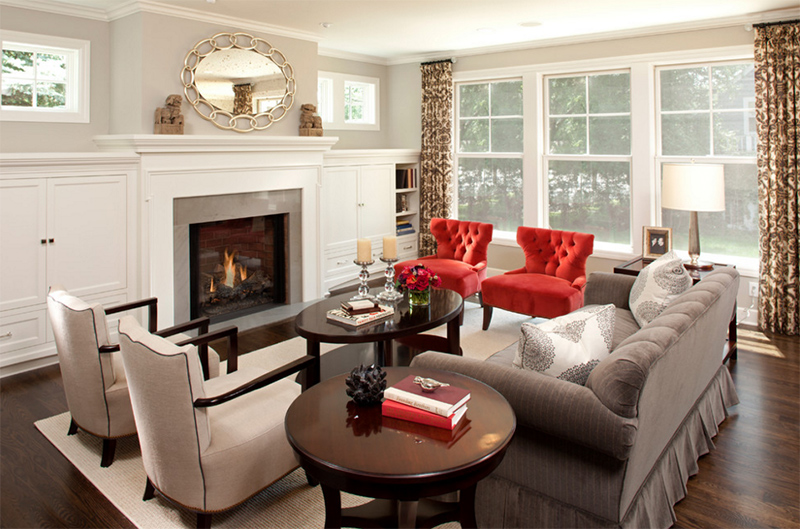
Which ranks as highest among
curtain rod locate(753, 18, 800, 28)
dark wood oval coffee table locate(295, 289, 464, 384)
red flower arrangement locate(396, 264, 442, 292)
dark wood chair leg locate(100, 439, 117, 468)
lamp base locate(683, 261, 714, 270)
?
curtain rod locate(753, 18, 800, 28)

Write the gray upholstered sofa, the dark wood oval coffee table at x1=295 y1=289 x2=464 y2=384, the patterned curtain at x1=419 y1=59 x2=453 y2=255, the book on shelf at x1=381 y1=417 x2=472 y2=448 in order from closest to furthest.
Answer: the book on shelf at x1=381 y1=417 x2=472 y2=448 < the gray upholstered sofa < the dark wood oval coffee table at x1=295 y1=289 x2=464 y2=384 < the patterned curtain at x1=419 y1=59 x2=453 y2=255

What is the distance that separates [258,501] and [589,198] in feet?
15.2

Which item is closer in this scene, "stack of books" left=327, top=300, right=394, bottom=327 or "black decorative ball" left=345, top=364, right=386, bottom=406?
"black decorative ball" left=345, top=364, right=386, bottom=406

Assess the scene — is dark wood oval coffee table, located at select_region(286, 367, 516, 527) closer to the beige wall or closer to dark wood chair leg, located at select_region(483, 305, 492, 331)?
dark wood chair leg, located at select_region(483, 305, 492, 331)

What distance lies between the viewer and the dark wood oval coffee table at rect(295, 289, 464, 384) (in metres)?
3.08

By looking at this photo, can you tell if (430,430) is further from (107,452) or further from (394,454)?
(107,452)

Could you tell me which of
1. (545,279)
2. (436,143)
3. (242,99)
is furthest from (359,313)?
Result: (436,143)

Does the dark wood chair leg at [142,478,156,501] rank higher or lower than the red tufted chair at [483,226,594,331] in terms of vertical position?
lower

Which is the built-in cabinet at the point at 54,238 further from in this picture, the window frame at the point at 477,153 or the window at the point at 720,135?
the window at the point at 720,135

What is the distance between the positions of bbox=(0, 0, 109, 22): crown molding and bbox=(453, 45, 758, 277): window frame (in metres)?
3.81

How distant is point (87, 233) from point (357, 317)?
2231 millimetres

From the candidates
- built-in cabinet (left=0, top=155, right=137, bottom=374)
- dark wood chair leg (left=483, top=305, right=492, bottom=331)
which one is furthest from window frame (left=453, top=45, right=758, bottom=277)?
built-in cabinet (left=0, top=155, right=137, bottom=374)

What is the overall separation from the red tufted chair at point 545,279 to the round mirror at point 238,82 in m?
2.53

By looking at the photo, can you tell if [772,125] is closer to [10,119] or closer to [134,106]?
[134,106]
